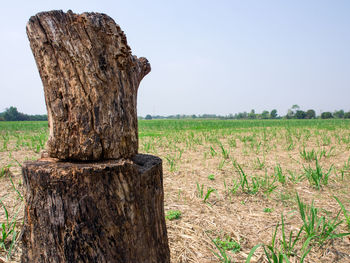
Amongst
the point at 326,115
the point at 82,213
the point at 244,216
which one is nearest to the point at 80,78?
the point at 82,213

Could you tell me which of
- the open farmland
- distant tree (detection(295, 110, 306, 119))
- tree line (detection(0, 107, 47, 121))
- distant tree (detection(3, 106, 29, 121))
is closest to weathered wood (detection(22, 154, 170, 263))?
the open farmland

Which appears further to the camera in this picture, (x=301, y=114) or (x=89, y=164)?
(x=301, y=114)

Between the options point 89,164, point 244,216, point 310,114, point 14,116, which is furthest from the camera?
point 310,114

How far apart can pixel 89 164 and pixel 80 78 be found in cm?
42

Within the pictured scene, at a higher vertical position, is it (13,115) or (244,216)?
(13,115)

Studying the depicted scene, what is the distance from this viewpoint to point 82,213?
2.95ft

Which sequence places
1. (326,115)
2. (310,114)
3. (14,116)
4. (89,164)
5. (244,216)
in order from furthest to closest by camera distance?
(310,114), (326,115), (14,116), (244,216), (89,164)

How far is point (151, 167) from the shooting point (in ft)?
3.58

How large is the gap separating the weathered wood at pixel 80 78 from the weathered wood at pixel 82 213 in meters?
0.14

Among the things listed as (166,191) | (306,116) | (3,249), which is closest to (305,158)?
(166,191)

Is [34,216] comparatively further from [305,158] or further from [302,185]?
[305,158]

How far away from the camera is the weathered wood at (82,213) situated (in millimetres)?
900

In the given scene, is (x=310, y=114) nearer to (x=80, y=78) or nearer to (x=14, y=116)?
(x=80, y=78)

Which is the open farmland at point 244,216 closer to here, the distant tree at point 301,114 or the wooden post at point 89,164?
the wooden post at point 89,164
